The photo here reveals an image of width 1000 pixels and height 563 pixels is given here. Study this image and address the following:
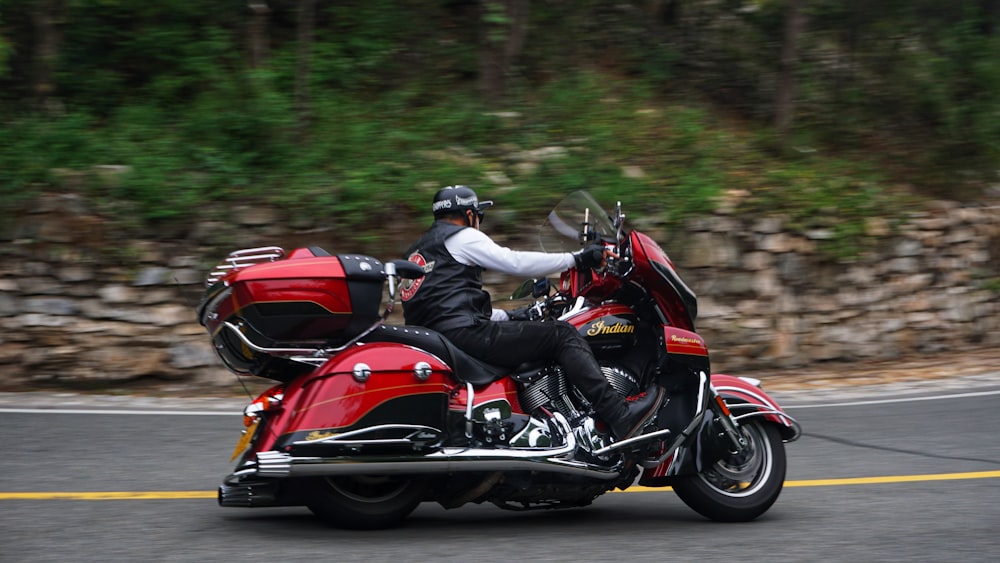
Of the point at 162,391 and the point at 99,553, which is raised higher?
the point at 99,553

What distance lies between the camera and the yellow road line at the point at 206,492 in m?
6.44

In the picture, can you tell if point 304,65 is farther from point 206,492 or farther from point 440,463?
point 440,463

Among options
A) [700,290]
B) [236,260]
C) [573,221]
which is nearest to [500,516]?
[573,221]

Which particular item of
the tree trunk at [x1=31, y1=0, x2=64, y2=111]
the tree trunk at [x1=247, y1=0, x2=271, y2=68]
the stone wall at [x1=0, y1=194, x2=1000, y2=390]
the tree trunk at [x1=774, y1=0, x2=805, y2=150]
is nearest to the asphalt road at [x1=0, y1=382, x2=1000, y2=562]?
the stone wall at [x1=0, y1=194, x2=1000, y2=390]

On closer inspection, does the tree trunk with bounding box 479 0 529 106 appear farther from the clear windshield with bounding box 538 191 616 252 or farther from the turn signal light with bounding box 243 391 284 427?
the turn signal light with bounding box 243 391 284 427

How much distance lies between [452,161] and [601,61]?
412 cm

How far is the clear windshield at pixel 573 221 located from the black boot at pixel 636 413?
2.92ft

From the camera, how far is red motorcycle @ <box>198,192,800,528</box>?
17.2 ft

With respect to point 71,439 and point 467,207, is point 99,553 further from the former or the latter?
point 71,439

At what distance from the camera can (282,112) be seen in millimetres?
13047

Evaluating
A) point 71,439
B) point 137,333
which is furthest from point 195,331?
point 71,439

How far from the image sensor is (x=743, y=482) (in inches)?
236

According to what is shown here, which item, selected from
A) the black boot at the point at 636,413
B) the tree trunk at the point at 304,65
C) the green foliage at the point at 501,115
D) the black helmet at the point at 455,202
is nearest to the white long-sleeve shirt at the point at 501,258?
the black helmet at the point at 455,202

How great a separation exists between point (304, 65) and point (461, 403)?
9.26m
